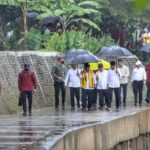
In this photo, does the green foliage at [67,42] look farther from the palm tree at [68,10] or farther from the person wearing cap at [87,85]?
the person wearing cap at [87,85]

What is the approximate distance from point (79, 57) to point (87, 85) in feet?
3.00

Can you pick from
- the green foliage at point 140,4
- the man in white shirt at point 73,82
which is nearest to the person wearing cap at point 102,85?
the man in white shirt at point 73,82

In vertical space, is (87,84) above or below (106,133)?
below

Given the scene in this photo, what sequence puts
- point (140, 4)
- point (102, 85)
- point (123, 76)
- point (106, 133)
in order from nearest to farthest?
point (140, 4)
point (106, 133)
point (102, 85)
point (123, 76)

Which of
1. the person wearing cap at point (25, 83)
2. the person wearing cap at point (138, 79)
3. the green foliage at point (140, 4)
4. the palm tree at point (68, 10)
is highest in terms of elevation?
the green foliage at point (140, 4)

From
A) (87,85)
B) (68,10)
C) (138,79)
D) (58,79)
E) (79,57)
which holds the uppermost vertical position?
(68,10)

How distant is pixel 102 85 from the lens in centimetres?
2441

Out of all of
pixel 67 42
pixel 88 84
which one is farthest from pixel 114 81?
pixel 67 42

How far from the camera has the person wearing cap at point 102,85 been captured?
24266mm

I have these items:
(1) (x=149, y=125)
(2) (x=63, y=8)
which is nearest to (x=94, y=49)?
(2) (x=63, y=8)

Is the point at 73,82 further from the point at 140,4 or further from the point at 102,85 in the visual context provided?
the point at 140,4

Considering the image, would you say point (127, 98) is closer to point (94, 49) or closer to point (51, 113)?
point (94, 49)

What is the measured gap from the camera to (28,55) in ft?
82.9

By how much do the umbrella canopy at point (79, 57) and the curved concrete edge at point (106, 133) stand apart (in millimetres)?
6011
